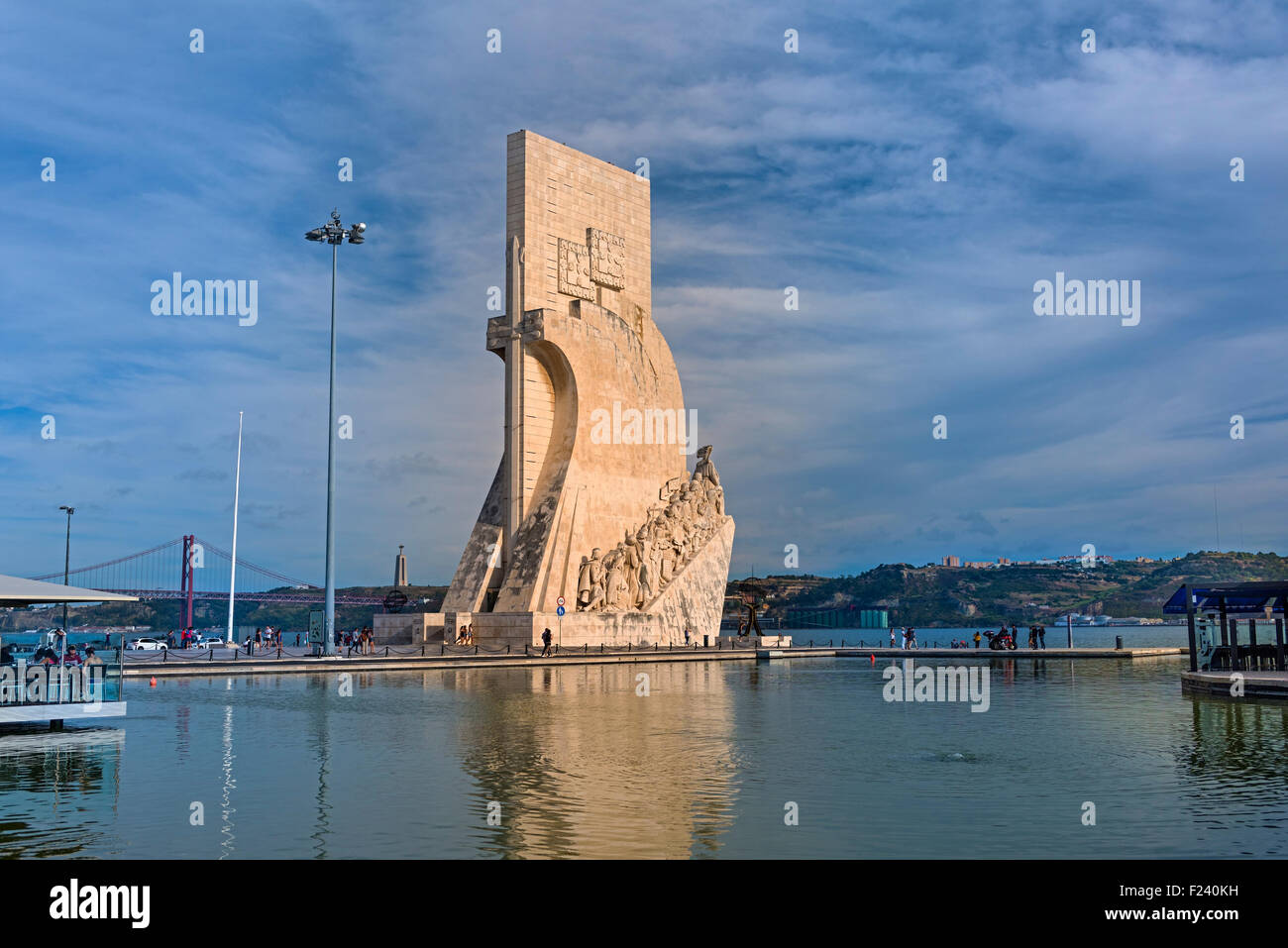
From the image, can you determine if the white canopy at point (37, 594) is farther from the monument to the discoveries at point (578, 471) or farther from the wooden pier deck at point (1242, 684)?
the monument to the discoveries at point (578, 471)

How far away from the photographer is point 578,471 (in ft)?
113

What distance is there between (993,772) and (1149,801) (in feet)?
5.63

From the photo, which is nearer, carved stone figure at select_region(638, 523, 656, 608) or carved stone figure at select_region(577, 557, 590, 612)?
carved stone figure at select_region(577, 557, 590, 612)

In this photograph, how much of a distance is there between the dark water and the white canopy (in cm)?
152

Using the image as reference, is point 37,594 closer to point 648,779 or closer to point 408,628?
point 648,779

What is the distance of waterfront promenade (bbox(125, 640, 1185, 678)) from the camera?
77.3 ft

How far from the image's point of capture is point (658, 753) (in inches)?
439

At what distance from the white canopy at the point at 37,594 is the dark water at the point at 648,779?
4.98ft

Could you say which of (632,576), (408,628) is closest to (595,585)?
(632,576)

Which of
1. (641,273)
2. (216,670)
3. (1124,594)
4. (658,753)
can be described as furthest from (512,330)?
(1124,594)

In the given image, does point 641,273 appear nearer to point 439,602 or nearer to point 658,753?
point 439,602

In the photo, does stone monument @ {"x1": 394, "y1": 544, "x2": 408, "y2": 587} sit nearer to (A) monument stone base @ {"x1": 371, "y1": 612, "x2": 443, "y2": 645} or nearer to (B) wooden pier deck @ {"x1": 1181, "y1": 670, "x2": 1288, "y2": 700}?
(A) monument stone base @ {"x1": 371, "y1": 612, "x2": 443, "y2": 645}

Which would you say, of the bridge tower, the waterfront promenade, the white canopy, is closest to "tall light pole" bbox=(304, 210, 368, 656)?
the waterfront promenade

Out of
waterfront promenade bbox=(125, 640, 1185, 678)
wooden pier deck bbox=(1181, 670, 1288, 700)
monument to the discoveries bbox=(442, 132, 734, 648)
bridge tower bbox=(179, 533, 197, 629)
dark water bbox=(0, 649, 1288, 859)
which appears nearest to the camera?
dark water bbox=(0, 649, 1288, 859)
